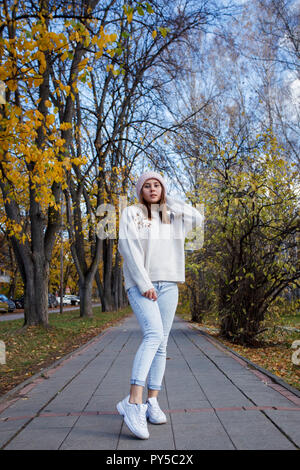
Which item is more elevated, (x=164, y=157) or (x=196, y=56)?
(x=196, y=56)

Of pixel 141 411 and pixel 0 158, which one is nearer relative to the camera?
pixel 141 411

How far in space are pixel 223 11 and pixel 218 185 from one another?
4.26 meters

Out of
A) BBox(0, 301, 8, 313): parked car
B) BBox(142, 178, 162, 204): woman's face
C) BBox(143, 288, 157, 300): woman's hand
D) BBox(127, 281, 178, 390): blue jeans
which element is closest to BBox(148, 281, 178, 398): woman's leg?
BBox(127, 281, 178, 390): blue jeans

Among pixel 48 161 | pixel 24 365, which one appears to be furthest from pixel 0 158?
pixel 24 365

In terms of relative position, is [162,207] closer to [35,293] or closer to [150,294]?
[150,294]

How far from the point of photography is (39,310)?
12062 millimetres

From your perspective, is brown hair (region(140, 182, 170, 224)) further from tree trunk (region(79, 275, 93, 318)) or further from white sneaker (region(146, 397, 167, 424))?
tree trunk (region(79, 275, 93, 318))

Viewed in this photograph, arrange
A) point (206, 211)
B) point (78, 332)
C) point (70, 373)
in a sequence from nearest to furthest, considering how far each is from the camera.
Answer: point (70, 373) < point (206, 211) < point (78, 332)

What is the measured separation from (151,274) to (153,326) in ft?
1.38

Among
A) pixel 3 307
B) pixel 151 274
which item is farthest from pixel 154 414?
pixel 3 307

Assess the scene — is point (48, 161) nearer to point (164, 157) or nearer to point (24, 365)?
point (24, 365)

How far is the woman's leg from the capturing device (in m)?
3.87

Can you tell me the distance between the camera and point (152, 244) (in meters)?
3.85

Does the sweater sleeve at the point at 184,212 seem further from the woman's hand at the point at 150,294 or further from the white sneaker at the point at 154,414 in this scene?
the white sneaker at the point at 154,414
